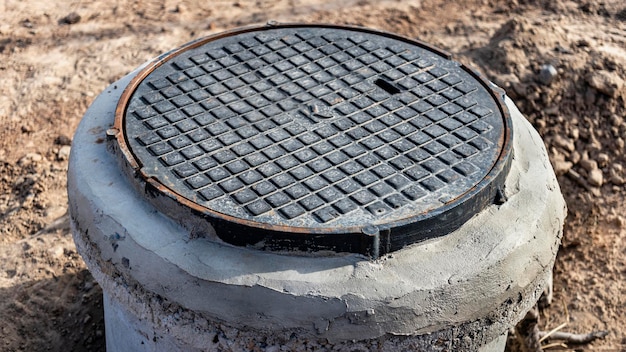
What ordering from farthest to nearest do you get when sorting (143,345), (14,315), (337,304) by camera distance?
1. (14,315)
2. (143,345)
3. (337,304)

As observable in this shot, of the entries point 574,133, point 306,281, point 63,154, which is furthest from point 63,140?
point 574,133

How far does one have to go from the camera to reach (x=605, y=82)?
4484 mm

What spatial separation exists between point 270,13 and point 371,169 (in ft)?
9.14

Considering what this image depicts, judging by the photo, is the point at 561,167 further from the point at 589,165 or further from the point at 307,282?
the point at 307,282

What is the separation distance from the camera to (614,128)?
176 inches

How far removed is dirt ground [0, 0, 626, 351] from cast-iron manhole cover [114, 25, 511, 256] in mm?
1131

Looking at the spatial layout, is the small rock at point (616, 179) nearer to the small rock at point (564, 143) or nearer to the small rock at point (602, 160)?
the small rock at point (602, 160)

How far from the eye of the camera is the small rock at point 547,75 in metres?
4.45

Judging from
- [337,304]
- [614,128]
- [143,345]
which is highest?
[337,304]

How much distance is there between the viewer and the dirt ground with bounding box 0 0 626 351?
3.58 m

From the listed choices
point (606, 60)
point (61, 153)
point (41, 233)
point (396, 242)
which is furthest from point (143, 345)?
point (606, 60)

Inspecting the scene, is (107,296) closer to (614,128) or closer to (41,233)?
(41,233)

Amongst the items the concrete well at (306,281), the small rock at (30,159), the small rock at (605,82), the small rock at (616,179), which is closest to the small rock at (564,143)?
the small rock at (616,179)

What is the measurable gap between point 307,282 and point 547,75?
270cm
